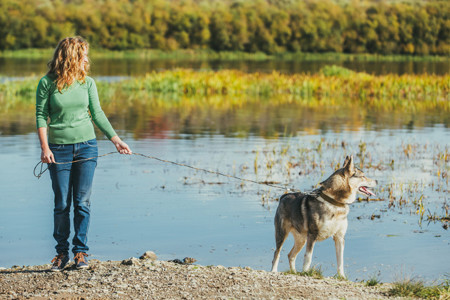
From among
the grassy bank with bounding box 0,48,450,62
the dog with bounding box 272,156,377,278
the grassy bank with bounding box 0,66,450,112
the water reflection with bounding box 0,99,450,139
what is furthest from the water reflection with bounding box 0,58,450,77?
A: the dog with bounding box 272,156,377,278

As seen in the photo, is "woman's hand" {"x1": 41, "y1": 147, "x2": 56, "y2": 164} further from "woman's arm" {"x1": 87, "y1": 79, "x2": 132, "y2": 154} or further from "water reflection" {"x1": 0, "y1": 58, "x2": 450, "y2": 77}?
"water reflection" {"x1": 0, "y1": 58, "x2": 450, "y2": 77}

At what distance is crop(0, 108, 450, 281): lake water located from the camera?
1115 cm

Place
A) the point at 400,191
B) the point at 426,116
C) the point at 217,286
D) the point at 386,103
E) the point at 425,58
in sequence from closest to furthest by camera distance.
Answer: the point at 217,286 < the point at 400,191 < the point at 426,116 < the point at 386,103 < the point at 425,58

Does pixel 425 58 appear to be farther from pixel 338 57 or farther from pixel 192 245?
pixel 192 245

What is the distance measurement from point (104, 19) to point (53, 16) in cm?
883

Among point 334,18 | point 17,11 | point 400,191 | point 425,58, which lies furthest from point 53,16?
point 400,191

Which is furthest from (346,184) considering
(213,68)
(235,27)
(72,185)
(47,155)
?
(235,27)

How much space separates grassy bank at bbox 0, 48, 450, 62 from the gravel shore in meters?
113

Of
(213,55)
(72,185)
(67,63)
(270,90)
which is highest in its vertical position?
(213,55)

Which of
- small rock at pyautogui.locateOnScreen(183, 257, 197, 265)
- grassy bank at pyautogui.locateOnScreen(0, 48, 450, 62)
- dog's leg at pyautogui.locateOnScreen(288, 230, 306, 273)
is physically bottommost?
small rock at pyautogui.locateOnScreen(183, 257, 197, 265)

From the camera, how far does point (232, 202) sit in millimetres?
14789

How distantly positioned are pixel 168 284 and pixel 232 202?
6637mm

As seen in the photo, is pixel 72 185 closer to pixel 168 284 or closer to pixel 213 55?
pixel 168 284

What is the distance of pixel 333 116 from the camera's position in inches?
1330
